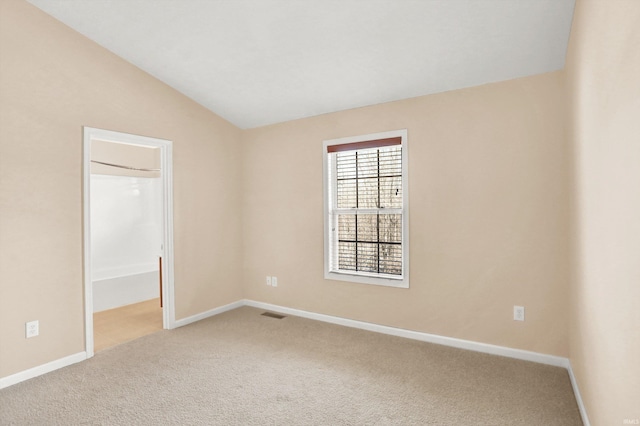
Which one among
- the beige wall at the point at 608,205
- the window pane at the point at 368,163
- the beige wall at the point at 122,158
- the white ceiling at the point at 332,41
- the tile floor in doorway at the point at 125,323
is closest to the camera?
the beige wall at the point at 608,205

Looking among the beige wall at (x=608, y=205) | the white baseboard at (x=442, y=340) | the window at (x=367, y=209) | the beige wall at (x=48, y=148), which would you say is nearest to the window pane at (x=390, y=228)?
the window at (x=367, y=209)

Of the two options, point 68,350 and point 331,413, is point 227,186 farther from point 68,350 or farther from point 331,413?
point 331,413

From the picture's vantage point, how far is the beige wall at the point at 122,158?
556 cm

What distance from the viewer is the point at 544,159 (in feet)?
8.99

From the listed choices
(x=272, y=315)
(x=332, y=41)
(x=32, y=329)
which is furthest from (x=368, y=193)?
(x=32, y=329)

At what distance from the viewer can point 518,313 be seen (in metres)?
2.85

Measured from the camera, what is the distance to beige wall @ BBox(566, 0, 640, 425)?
44.6 inches

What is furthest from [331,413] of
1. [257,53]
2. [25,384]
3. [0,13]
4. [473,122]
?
[0,13]

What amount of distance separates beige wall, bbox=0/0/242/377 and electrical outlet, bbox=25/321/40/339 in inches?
1.4

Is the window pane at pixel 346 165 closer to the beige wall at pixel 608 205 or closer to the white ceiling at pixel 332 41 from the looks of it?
the white ceiling at pixel 332 41

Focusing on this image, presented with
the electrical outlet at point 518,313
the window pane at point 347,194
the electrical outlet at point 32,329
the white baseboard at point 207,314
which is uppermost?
the window pane at point 347,194

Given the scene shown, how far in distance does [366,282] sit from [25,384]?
120 inches

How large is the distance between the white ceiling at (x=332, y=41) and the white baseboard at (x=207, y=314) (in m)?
2.70

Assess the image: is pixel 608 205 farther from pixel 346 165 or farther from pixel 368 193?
pixel 346 165
